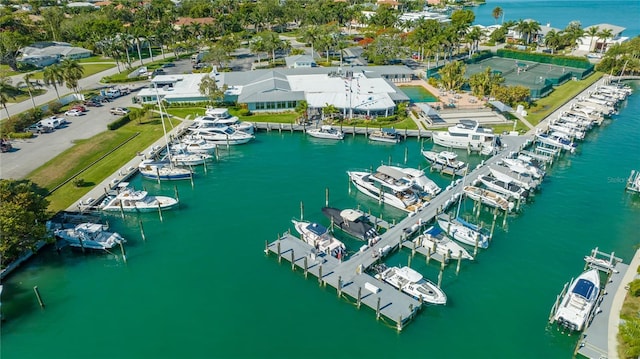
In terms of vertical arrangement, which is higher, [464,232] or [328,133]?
[328,133]

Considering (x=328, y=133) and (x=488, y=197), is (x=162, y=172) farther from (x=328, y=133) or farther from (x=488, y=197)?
(x=488, y=197)

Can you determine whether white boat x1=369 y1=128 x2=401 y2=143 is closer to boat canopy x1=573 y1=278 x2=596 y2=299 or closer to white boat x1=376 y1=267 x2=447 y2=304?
white boat x1=376 y1=267 x2=447 y2=304

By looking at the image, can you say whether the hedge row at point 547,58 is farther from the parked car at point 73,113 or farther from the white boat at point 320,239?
the parked car at point 73,113

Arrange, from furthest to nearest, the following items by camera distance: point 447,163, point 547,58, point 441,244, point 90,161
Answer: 1. point 547,58
2. point 90,161
3. point 447,163
4. point 441,244

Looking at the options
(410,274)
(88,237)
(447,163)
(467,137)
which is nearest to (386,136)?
(467,137)

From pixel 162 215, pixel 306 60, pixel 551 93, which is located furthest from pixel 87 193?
pixel 551 93

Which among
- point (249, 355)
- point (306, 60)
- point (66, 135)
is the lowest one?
point (249, 355)

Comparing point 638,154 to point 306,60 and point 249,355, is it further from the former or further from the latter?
point 306,60
